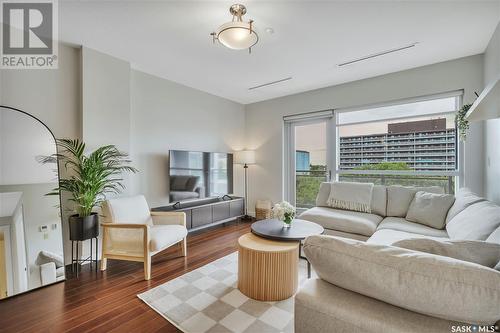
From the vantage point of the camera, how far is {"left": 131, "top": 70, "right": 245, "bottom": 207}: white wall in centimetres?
349

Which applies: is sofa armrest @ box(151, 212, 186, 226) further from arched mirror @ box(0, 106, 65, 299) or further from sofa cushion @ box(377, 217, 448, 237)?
sofa cushion @ box(377, 217, 448, 237)

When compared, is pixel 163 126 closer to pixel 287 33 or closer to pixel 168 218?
pixel 168 218

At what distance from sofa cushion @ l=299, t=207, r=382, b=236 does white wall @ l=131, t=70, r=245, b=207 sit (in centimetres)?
243

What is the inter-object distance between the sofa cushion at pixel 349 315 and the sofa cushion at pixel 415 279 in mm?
32

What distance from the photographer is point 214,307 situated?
190 cm

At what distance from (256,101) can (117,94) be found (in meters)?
2.96

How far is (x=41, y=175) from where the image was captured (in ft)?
8.13

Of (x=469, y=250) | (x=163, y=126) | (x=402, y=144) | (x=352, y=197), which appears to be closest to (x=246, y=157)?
(x=163, y=126)

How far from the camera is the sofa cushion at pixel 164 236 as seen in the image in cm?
244

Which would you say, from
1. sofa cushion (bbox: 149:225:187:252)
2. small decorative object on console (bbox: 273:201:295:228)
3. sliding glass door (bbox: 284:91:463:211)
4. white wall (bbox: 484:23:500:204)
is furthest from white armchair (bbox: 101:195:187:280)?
white wall (bbox: 484:23:500:204)

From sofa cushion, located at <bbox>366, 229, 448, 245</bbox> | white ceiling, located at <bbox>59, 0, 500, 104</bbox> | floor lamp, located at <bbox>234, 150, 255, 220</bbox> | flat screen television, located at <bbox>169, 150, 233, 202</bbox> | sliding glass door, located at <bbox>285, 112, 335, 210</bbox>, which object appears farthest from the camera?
floor lamp, located at <bbox>234, 150, 255, 220</bbox>

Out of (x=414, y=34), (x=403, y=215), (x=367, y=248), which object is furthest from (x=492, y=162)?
(x=367, y=248)

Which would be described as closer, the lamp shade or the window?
the window

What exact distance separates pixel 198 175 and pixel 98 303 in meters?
2.29
